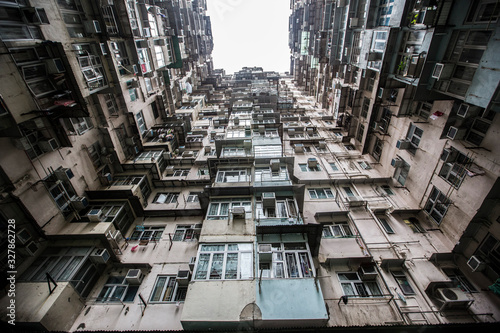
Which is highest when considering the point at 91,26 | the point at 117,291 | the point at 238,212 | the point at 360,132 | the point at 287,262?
the point at 91,26

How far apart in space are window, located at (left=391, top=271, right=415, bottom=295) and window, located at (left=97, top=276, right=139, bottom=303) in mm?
17283

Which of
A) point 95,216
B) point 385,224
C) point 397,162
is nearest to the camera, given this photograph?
point 95,216

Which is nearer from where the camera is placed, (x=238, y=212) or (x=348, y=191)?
(x=238, y=212)

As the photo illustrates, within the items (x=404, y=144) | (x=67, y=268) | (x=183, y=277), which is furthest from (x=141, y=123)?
(x=404, y=144)

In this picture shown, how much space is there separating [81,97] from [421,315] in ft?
86.6

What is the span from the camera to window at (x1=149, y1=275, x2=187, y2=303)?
482 inches

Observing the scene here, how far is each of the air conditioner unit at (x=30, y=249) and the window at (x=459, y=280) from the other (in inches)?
1046

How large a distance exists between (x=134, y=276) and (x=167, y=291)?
2519mm

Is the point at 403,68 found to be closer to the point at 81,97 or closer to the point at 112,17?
the point at 81,97

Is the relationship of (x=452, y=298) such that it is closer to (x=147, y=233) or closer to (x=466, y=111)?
(x=466, y=111)

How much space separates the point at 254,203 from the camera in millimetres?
13469

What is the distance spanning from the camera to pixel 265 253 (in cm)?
1039

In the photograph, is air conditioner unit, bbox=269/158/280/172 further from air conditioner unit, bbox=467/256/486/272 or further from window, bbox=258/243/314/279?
air conditioner unit, bbox=467/256/486/272

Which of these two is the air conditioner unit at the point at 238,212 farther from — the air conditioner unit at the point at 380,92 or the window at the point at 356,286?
the air conditioner unit at the point at 380,92
